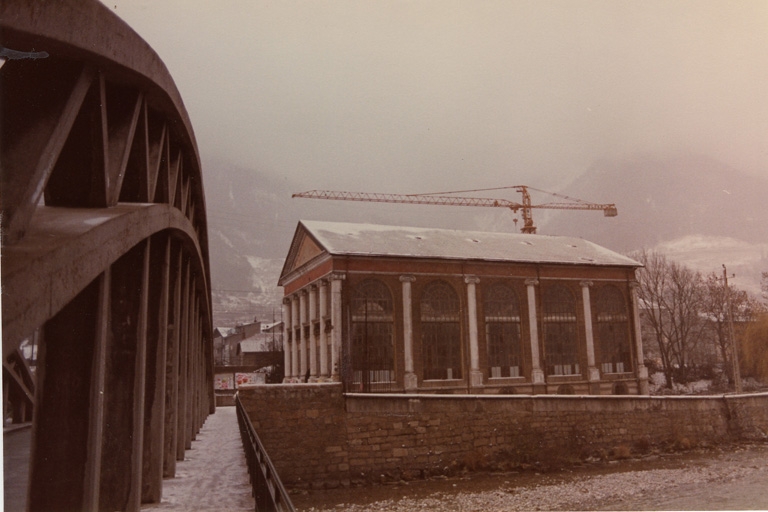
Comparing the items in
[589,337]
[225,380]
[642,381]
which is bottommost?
[642,381]

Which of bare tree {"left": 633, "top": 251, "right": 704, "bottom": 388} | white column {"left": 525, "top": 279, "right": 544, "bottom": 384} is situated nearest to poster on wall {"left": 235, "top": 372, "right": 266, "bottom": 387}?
white column {"left": 525, "top": 279, "right": 544, "bottom": 384}

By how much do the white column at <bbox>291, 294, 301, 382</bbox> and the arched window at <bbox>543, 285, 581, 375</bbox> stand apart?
38.4ft

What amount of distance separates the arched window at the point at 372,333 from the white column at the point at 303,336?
4765mm

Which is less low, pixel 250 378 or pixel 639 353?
pixel 639 353

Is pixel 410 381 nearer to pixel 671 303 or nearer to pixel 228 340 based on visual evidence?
pixel 671 303

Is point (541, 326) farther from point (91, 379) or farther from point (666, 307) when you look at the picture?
point (91, 379)

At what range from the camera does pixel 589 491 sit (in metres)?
12.6

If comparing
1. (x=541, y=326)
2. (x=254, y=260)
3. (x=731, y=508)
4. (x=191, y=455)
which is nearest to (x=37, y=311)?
(x=191, y=455)

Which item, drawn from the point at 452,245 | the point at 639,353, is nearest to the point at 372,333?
the point at 452,245

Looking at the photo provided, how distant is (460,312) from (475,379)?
9.27ft

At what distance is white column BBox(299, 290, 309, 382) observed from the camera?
27.4m

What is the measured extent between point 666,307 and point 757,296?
12.7 meters

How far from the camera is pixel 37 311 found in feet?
6.81

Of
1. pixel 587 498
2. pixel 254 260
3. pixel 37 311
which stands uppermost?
pixel 254 260
